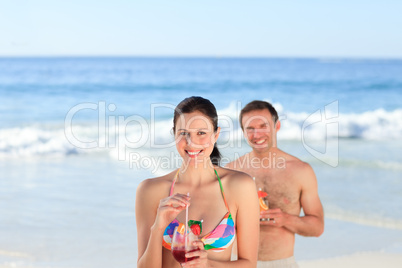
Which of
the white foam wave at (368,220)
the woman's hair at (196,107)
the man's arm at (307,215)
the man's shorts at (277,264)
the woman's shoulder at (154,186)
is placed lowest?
the white foam wave at (368,220)

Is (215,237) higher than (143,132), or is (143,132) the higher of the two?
(143,132)

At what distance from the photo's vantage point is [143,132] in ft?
60.6

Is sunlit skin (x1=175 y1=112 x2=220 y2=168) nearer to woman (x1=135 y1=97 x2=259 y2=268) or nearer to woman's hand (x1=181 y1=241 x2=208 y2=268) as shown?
woman (x1=135 y1=97 x2=259 y2=268)

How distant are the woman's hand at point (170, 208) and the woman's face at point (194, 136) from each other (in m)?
0.34

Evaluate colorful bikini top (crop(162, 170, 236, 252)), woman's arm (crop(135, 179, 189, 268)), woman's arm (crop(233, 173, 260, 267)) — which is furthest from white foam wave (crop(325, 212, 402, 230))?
woman's arm (crop(135, 179, 189, 268))

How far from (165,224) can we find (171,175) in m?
0.48

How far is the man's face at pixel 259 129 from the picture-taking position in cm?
427

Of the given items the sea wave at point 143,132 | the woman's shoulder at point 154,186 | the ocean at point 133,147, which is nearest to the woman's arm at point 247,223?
the woman's shoulder at point 154,186

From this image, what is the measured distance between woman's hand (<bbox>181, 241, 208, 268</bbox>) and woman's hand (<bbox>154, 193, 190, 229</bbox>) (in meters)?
0.18

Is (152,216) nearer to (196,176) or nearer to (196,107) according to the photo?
(196,176)

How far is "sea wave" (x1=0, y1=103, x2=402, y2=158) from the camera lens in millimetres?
15773

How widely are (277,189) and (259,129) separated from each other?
0.50 metres

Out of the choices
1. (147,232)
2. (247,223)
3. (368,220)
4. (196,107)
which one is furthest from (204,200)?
(368,220)

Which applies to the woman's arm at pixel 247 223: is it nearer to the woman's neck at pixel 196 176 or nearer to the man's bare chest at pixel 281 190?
the woman's neck at pixel 196 176
